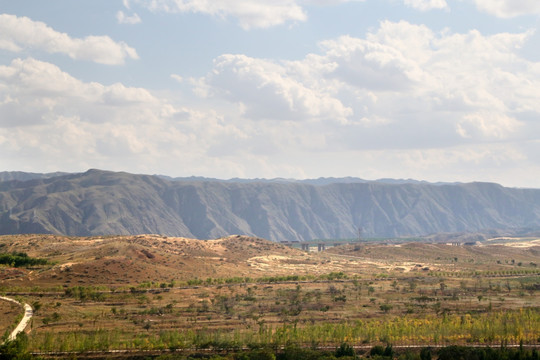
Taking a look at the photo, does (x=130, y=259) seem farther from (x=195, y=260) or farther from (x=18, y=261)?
(x=18, y=261)

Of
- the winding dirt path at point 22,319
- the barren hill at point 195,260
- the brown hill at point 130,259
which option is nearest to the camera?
the winding dirt path at point 22,319

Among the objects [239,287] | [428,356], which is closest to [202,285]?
[239,287]

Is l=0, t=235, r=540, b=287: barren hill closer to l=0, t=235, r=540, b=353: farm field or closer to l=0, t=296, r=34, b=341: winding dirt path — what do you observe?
l=0, t=235, r=540, b=353: farm field

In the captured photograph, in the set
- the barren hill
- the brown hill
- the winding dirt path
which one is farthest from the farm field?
the winding dirt path

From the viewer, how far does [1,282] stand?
84.3 m

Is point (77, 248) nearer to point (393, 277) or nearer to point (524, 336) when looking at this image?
point (393, 277)

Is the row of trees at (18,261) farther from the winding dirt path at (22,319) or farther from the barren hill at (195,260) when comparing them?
the winding dirt path at (22,319)

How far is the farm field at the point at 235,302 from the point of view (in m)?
56.2

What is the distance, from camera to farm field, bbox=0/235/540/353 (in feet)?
184

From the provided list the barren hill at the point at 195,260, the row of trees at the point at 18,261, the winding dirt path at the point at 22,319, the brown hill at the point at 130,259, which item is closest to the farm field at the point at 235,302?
the brown hill at the point at 130,259

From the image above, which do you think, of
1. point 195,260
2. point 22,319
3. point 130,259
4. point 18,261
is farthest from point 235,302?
point 195,260

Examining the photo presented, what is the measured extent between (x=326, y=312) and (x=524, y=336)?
24.4 m

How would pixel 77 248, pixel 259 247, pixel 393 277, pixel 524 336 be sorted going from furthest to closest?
1. pixel 259 247
2. pixel 77 248
3. pixel 393 277
4. pixel 524 336

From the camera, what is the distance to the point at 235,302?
79250mm
